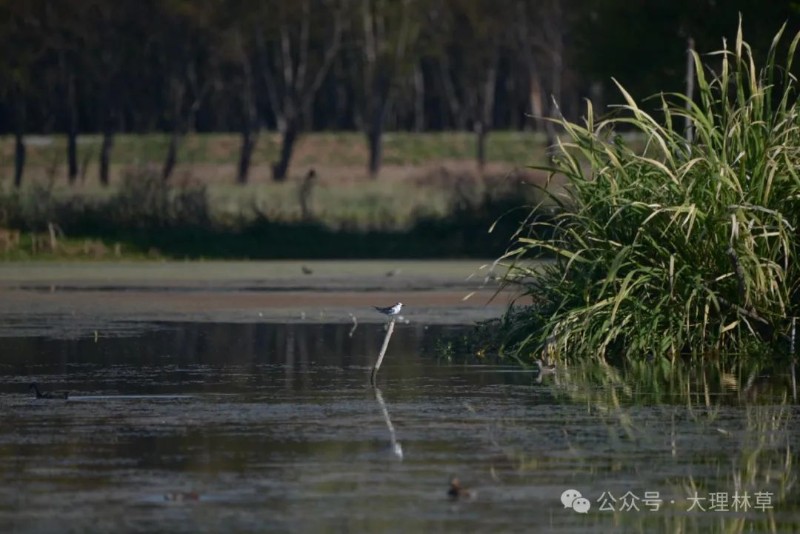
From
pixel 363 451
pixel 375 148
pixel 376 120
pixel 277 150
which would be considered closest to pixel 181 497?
pixel 363 451

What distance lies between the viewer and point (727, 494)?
974 cm

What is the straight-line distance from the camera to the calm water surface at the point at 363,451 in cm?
916

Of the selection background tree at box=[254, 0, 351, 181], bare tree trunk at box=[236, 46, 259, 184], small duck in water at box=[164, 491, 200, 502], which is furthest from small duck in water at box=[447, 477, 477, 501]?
background tree at box=[254, 0, 351, 181]

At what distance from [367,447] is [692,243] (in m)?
6.21

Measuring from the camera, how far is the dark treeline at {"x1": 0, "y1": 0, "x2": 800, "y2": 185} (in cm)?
4991

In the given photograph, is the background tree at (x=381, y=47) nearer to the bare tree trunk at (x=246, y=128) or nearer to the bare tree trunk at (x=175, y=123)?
the bare tree trunk at (x=246, y=128)

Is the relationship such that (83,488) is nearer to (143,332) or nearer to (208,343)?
(208,343)

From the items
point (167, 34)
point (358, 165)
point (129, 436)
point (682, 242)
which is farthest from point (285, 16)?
point (129, 436)

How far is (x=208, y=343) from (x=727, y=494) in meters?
9.97

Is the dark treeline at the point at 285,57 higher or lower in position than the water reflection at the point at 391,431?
higher

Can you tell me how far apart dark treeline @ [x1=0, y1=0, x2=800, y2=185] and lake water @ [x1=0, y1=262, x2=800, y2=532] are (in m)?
28.9

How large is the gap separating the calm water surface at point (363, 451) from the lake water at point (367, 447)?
19 millimetres

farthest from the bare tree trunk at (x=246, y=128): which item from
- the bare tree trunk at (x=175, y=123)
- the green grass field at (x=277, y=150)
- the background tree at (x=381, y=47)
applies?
the background tree at (x=381, y=47)

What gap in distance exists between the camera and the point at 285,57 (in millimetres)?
68062
